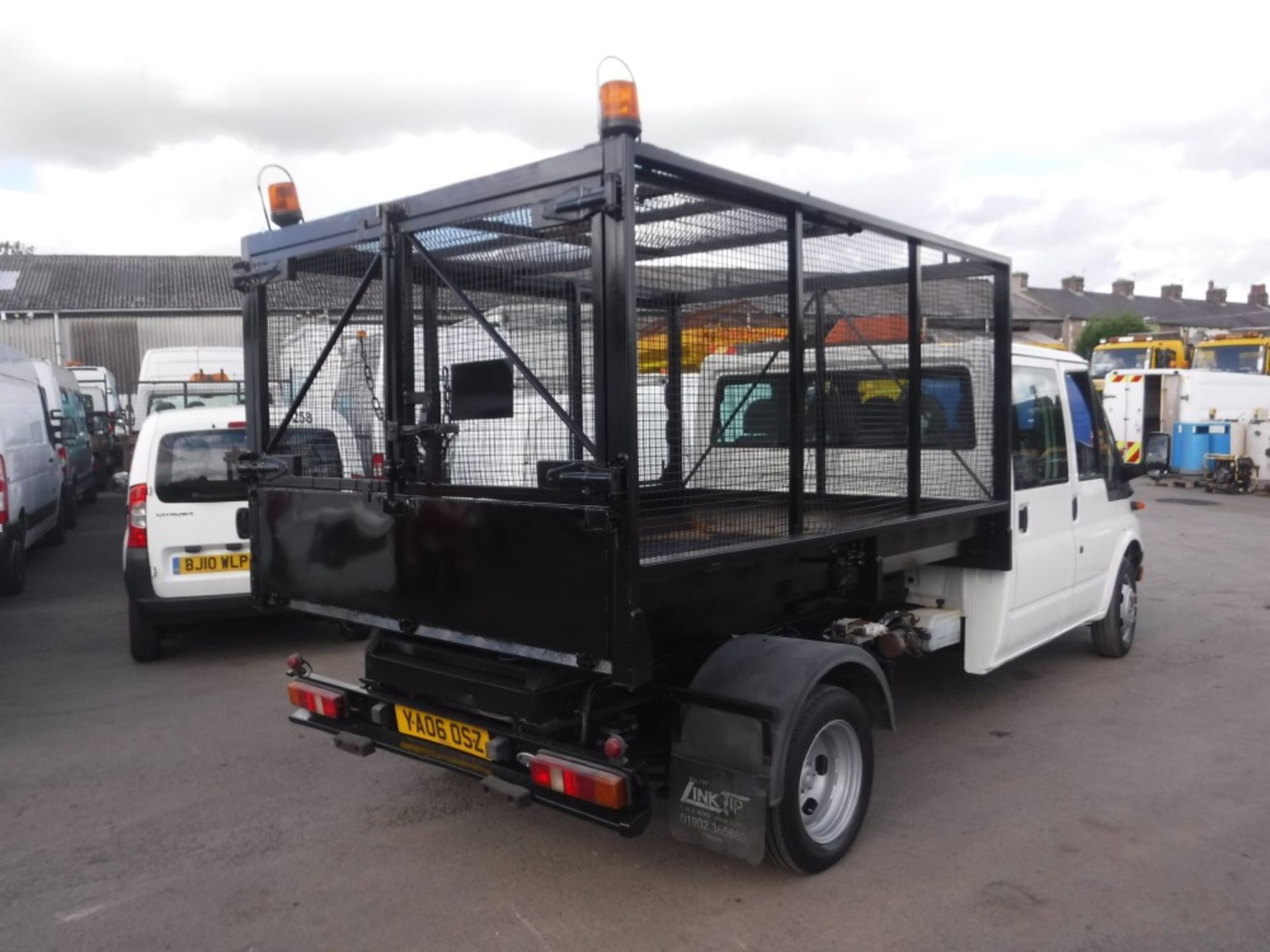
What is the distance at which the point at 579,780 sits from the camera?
3322 millimetres

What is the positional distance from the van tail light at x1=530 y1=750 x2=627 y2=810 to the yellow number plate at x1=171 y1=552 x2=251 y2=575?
4.25 m

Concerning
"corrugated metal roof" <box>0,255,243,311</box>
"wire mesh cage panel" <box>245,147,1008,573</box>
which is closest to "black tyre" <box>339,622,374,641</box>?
"wire mesh cage panel" <box>245,147,1008,573</box>

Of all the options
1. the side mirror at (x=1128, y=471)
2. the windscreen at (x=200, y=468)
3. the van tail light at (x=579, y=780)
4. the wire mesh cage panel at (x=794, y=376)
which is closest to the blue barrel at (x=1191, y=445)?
the side mirror at (x=1128, y=471)

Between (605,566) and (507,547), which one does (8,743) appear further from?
(605,566)

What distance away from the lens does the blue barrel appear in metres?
19.3

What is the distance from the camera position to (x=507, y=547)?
3400 mm

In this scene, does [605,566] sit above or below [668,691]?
above

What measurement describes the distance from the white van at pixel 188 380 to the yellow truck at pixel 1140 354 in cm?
1912

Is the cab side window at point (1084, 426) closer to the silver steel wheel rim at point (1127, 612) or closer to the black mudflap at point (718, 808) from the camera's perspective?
the silver steel wheel rim at point (1127, 612)

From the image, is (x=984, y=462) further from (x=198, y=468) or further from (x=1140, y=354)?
(x=1140, y=354)

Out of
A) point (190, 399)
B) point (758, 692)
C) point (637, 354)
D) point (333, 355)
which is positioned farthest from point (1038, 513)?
point (190, 399)

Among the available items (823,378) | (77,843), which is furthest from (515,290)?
(77,843)

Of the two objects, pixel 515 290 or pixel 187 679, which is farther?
pixel 187 679

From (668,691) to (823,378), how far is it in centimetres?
167
